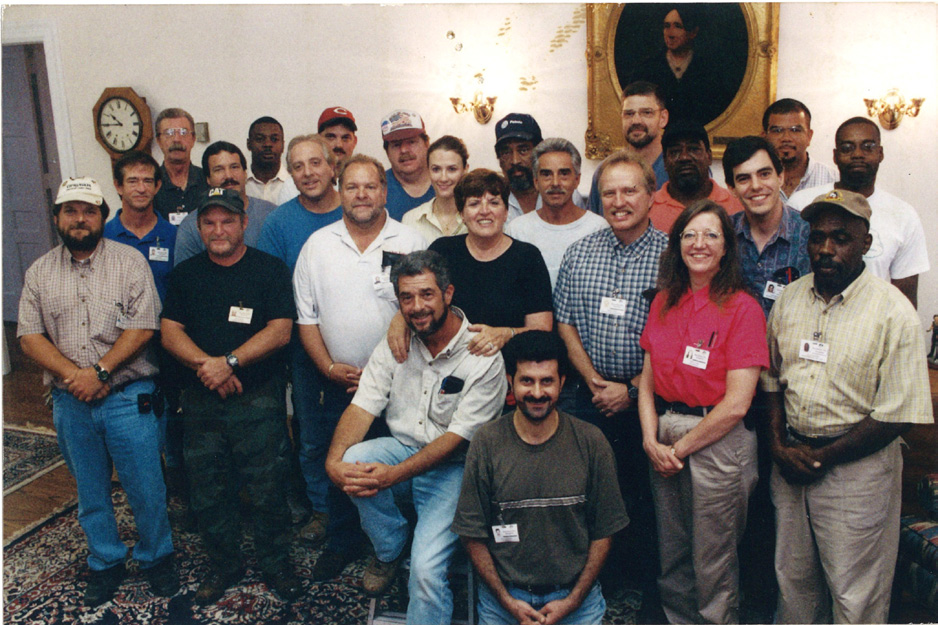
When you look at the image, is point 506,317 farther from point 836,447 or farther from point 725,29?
point 725,29

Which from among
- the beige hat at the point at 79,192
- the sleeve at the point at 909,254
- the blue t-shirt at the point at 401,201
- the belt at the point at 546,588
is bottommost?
the belt at the point at 546,588

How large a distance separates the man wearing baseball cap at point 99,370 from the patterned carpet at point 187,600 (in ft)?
0.28

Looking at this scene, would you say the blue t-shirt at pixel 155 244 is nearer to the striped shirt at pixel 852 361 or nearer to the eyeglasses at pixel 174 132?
the eyeglasses at pixel 174 132

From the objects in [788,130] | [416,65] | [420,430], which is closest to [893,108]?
[788,130]

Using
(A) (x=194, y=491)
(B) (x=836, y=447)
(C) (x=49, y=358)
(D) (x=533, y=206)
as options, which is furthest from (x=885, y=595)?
(C) (x=49, y=358)

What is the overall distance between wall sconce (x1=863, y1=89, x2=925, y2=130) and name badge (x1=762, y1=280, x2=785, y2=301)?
2.36m

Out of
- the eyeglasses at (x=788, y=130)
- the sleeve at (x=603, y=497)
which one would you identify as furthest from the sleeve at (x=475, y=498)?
the eyeglasses at (x=788, y=130)

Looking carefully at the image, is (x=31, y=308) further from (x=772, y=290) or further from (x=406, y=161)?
(x=772, y=290)

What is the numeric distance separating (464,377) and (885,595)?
1.72 metres

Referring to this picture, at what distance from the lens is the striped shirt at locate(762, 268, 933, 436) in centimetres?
211

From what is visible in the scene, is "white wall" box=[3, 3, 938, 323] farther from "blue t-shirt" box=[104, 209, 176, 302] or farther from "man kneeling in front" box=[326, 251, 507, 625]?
"man kneeling in front" box=[326, 251, 507, 625]

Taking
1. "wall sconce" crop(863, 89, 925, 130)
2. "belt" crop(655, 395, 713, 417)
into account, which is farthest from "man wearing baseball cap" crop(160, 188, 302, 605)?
"wall sconce" crop(863, 89, 925, 130)

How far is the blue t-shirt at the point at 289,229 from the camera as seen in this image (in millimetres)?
3305

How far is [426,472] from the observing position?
2.51 m
